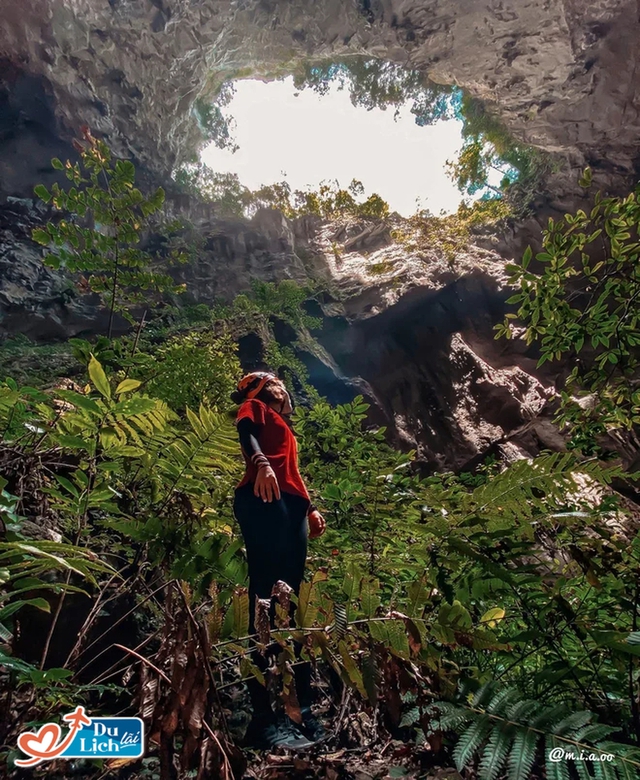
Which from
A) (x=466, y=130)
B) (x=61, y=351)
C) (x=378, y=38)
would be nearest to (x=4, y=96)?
(x=61, y=351)

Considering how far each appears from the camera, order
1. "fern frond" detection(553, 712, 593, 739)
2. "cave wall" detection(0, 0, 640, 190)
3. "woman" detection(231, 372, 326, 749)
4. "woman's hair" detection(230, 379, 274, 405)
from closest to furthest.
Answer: "fern frond" detection(553, 712, 593, 739) < "woman" detection(231, 372, 326, 749) < "woman's hair" detection(230, 379, 274, 405) < "cave wall" detection(0, 0, 640, 190)

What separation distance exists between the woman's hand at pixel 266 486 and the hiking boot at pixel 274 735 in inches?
35.3

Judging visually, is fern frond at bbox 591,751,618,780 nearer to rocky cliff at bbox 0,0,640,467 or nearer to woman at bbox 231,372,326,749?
woman at bbox 231,372,326,749

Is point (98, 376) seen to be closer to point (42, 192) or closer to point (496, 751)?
point (496, 751)

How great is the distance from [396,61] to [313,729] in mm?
12562

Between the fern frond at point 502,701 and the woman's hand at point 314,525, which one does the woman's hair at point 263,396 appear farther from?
the fern frond at point 502,701

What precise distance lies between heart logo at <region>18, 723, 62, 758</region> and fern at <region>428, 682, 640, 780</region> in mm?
924

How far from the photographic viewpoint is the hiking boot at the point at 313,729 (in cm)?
161

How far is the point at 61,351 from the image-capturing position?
6.89 metres

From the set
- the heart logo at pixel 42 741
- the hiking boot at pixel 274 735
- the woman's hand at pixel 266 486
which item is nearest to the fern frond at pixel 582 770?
the hiking boot at pixel 274 735

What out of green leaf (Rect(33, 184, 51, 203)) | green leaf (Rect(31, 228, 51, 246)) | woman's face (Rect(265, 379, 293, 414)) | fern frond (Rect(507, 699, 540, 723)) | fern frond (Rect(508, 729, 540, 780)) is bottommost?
fern frond (Rect(508, 729, 540, 780))

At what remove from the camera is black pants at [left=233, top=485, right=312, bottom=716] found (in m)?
1.90

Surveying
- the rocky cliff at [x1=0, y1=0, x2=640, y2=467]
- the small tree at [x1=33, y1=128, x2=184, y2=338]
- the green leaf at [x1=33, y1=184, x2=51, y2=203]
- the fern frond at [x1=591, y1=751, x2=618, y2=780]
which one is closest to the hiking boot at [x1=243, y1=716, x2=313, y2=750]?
the fern frond at [x1=591, y1=751, x2=618, y2=780]

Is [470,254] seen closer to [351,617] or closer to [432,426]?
[432,426]
